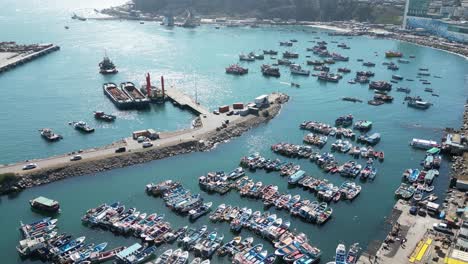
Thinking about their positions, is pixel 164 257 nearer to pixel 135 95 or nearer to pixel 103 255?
pixel 103 255

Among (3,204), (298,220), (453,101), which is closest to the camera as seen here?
(298,220)

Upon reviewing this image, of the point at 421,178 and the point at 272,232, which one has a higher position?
the point at 421,178

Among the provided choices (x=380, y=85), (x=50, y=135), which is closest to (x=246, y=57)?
(x=380, y=85)

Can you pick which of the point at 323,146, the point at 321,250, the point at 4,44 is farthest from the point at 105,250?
the point at 4,44

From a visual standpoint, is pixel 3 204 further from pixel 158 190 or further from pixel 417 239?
pixel 417 239

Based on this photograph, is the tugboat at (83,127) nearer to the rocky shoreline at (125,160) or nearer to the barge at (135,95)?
the barge at (135,95)

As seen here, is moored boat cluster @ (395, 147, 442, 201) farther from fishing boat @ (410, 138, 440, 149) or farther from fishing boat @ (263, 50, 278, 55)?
fishing boat @ (263, 50, 278, 55)
